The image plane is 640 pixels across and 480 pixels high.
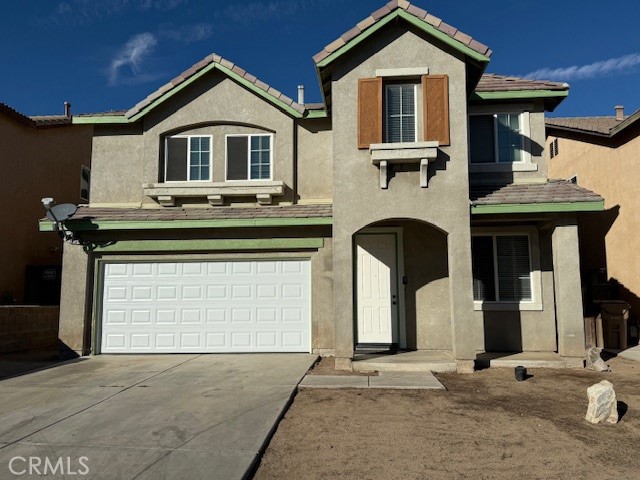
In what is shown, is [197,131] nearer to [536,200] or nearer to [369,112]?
[369,112]

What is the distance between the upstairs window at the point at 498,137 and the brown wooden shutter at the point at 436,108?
212cm

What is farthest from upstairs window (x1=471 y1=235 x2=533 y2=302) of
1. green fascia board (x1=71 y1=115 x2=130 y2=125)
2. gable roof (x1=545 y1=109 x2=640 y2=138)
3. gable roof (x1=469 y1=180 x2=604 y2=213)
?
green fascia board (x1=71 y1=115 x2=130 y2=125)

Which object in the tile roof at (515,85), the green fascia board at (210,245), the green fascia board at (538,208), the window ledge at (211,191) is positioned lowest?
the green fascia board at (210,245)

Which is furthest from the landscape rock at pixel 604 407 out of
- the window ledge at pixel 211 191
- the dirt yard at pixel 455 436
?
the window ledge at pixel 211 191

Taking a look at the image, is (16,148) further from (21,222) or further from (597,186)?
(597,186)

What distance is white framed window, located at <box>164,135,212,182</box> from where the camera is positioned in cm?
1137

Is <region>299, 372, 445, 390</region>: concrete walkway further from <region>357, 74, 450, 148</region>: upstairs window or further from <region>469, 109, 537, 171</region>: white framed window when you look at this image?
<region>469, 109, 537, 171</region>: white framed window

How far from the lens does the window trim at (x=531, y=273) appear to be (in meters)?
10.3

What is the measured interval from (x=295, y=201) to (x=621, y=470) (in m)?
8.10

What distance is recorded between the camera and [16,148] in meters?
15.5

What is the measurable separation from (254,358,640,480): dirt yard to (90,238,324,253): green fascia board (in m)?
4.04

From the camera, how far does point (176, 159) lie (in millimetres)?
11453

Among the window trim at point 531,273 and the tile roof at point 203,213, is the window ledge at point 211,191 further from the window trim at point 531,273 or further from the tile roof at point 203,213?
the window trim at point 531,273

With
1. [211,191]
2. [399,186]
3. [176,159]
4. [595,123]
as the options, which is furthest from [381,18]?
[595,123]
